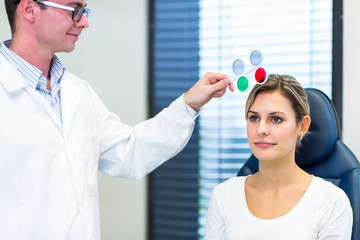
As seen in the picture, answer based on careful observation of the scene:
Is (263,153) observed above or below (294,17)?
below

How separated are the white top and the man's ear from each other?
928 mm

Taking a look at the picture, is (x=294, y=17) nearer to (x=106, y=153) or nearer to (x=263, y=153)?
(x=263, y=153)

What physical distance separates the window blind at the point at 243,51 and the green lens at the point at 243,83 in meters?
0.91

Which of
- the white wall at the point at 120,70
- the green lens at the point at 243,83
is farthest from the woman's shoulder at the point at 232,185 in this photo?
the white wall at the point at 120,70

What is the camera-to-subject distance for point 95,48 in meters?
2.48

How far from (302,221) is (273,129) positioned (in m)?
0.32

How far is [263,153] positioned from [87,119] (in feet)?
2.12

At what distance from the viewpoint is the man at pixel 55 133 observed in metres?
1.19

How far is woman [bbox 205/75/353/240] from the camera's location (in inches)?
50.6

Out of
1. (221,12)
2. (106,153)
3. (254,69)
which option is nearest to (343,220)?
(254,69)

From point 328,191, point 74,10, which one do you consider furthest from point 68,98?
point 328,191

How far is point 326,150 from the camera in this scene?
4.66 ft

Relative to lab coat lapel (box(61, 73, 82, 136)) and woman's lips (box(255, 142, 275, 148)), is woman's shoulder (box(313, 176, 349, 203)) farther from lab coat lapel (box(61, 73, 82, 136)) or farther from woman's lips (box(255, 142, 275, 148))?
lab coat lapel (box(61, 73, 82, 136))

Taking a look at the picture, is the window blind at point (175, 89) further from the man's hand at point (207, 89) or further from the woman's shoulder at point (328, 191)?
the woman's shoulder at point (328, 191)
